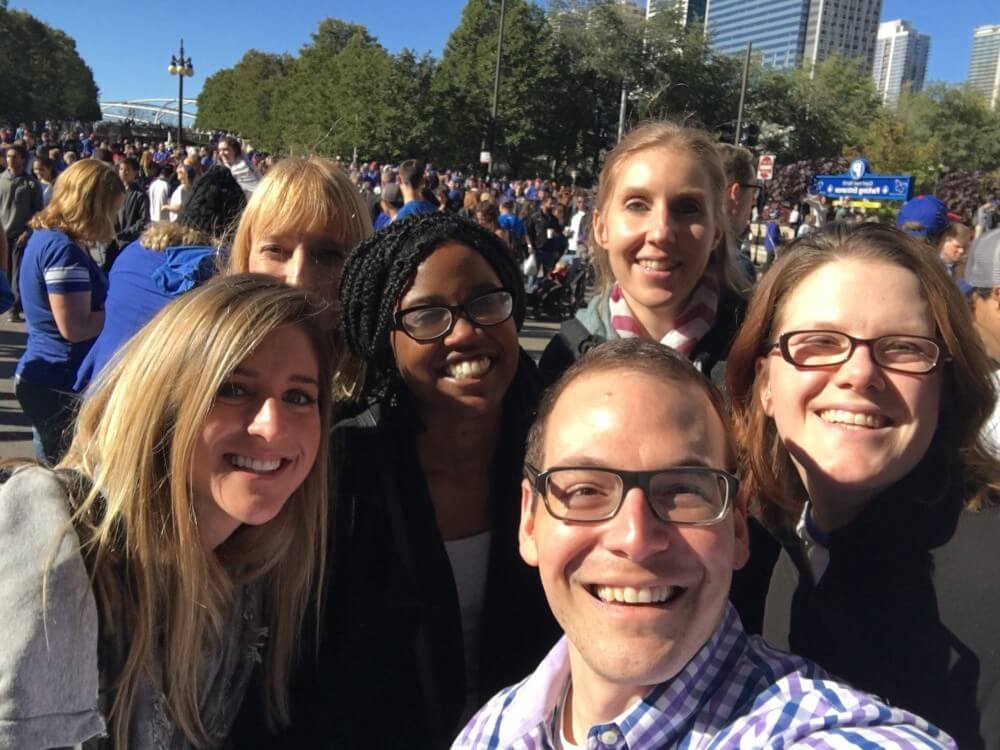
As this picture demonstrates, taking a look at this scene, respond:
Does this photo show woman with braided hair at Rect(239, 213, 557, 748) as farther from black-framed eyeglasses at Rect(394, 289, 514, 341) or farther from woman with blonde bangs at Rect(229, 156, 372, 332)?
woman with blonde bangs at Rect(229, 156, 372, 332)

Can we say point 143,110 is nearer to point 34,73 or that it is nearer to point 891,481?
point 34,73

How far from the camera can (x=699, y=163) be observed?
2.44 m

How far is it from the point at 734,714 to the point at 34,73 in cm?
8445

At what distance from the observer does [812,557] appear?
1.71 m

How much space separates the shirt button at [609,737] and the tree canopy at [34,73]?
72.7 meters

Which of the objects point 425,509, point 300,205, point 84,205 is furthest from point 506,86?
point 425,509

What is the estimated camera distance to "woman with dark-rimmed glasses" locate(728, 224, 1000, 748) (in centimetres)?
144

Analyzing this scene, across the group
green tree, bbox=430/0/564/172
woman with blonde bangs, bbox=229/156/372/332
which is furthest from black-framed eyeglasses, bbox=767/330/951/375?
green tree, bbox=430/0/564/172

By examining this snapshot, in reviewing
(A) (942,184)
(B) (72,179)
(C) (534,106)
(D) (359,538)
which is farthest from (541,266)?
(C) (534,106)

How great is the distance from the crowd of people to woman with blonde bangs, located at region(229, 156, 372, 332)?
A: 525 millimetres

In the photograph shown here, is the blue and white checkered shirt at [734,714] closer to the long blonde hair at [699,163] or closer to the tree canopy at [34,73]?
the long blonde hair at [699,163]

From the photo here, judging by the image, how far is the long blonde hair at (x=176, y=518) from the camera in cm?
150

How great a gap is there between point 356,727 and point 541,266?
508 inches

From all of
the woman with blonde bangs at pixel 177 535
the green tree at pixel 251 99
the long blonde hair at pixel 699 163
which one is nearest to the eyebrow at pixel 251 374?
the woman with blonde bangs at pixel 177 535
